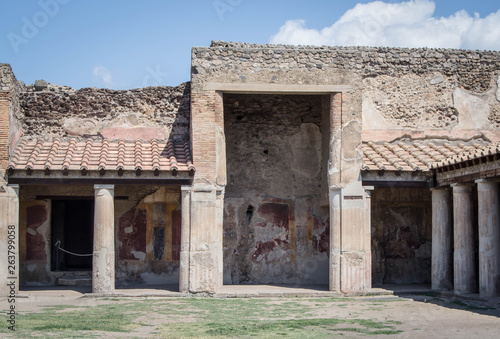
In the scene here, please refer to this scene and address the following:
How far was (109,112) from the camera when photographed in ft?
47.6

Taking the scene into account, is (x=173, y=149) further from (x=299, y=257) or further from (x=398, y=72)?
(x=398, y=72)

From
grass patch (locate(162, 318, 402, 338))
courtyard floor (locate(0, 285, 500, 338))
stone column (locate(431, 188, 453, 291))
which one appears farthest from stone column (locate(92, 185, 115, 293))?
stone column (locate(431, 188, 453, 291))

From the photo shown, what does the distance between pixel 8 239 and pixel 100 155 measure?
227cm

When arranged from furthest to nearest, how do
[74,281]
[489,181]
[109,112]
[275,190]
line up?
1. [275,190]
2. [109,112]
3. [74,281]
4. [489,181]

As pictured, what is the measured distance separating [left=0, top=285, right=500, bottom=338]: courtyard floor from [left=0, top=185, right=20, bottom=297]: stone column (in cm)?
40

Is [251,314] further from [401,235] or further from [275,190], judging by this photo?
[401,235]

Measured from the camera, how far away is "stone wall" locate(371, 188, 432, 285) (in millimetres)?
14773

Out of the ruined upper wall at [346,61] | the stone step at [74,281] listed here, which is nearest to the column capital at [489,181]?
the ruined upper wall at [346,61]

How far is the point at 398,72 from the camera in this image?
586 inches

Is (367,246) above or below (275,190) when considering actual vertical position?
below

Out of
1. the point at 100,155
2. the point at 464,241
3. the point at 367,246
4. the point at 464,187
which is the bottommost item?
the point at 367,246

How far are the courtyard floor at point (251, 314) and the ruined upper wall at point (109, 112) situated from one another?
3221mm

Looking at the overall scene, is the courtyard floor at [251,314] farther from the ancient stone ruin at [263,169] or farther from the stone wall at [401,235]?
the stone wall at [401,235]

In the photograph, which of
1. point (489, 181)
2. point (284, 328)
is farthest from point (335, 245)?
point (284, 328)
